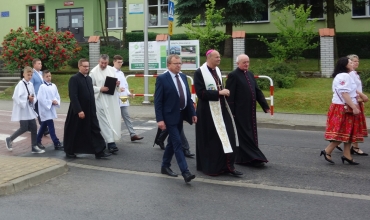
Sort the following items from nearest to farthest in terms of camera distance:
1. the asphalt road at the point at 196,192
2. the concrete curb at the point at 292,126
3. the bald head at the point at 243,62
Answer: the asphalt road at the point at 196,192 → the bald head at the point at 243,62 → the concrete curb at the point at 292,126

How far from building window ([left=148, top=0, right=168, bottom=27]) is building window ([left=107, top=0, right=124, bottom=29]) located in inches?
99.8

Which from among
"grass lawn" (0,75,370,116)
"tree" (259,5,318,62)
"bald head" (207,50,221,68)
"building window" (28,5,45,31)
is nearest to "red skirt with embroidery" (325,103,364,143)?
"bald head" (207,50,221,68)

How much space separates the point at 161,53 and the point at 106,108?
11044 mm

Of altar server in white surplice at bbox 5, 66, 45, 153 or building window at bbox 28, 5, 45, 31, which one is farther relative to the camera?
building window at bbox 28, 5, 45, 31

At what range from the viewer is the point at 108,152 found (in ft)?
34.8

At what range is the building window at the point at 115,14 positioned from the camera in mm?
37625

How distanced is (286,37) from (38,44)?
9.83 metres

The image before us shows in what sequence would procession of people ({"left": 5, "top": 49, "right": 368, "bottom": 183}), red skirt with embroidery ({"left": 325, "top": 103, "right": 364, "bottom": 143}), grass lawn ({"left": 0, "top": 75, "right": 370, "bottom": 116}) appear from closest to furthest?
procession of people ({"left": 5, "top": 49, "right": 368, "bottom": 183}), red skirt with embroidery ({"left": 325, "top": 103, "right": 364, "bottom": 143}), grass lawn ({"left": 0, "top": 75, "right": 370, "bottom": 116})

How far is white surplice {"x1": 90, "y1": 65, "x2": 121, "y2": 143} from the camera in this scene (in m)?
10.3

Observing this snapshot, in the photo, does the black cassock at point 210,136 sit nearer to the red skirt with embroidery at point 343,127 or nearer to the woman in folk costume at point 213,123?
the woman in folk costume at point 213,123

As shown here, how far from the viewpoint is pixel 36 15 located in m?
39.9

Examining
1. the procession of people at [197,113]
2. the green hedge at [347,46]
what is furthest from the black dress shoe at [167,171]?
the green hedge at [347,46]

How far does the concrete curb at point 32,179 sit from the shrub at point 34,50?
14759 mm

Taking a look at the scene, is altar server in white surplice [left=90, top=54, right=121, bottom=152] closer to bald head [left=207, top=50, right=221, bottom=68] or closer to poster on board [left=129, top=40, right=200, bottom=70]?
bald head [left=207, top=50, right=221, bottom=68]
